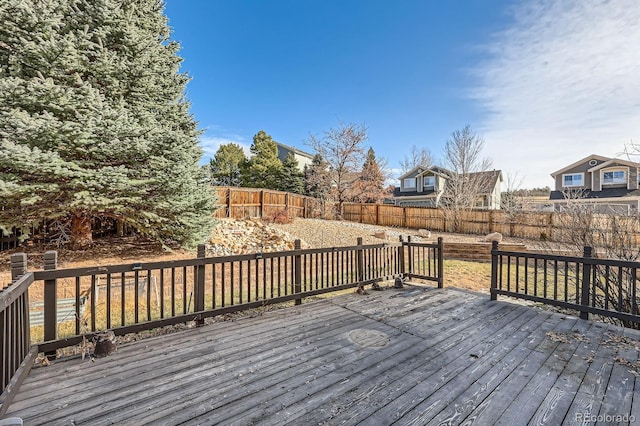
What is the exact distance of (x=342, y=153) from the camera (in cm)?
1961

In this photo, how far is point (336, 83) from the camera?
13062 millimetres

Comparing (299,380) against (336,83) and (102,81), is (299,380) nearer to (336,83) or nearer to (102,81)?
(102,81)

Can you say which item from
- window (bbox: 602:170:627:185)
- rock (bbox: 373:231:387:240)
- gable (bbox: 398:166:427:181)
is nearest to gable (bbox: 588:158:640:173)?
window (bbox: 602:170:627:185)

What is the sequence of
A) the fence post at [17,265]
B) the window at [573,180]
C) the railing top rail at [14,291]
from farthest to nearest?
1. the window at [573,180]
2. the fence post at [17,265]
3. the railing top rail at [14,291]

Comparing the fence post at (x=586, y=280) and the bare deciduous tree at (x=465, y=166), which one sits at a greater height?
the bare deciduous tree at (x=465, y=166)

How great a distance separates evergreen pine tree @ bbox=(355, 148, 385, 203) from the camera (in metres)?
20.5

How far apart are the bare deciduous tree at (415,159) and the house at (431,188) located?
155 inches

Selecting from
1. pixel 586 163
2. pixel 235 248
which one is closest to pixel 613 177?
pixel 586 163

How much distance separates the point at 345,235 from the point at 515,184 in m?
13.0

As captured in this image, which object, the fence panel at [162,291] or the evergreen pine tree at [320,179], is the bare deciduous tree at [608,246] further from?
the evergreen pine tree at [320,179]

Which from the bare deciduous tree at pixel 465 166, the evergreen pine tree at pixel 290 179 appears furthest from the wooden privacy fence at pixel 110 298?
A: the evergreen pine tree at pixel 290 179

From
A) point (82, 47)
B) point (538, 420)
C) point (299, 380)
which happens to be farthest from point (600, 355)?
point (82, 47)

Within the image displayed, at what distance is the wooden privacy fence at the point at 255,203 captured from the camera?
43.9 feet

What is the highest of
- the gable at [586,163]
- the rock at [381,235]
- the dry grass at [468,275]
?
the gable at [586,163]
